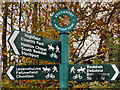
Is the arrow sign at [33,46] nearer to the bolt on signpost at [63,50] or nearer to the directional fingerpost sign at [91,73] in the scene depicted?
the bolt on signpost at [63,50]

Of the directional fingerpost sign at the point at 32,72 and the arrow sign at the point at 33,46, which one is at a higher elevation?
the arrow sign at the point at 33,46

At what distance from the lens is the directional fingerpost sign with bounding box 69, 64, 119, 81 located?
92.4 inches

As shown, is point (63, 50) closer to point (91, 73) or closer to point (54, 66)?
point (54, 66)

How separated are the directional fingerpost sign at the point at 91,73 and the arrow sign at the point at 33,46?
0.87 feet

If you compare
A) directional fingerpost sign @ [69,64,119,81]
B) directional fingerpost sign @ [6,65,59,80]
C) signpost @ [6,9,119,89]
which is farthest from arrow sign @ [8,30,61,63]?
directional fingerpost sign @ [69,64,119,81]

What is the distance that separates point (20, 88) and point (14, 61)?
717 millimetres

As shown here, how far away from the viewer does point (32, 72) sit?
89.4 inches

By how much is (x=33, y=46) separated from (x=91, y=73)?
80cm

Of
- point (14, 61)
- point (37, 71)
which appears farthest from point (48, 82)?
point (37, 71)

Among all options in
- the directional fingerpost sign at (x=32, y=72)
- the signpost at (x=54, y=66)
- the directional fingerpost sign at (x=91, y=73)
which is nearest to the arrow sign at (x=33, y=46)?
the signpost at (x=54, y=66)

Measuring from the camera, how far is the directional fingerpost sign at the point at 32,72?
223 centimetres

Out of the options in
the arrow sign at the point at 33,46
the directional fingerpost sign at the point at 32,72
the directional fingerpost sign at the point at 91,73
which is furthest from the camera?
the directional fingerpost sign at the point at 91,73

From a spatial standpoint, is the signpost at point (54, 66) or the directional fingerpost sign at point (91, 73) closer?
the signpost at point (54, 66)

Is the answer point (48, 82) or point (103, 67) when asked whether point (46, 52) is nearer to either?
point (103, 67)
